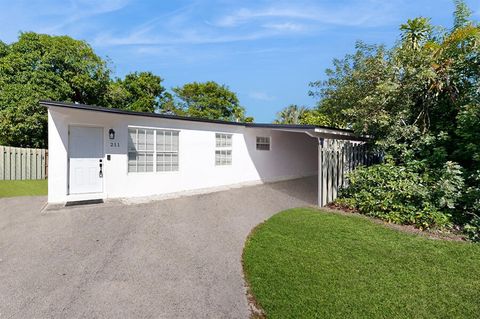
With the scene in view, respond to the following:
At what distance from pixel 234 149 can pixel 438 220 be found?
756 cm

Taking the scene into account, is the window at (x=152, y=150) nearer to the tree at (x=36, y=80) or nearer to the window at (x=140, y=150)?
→ the window at (x=140, y=150)

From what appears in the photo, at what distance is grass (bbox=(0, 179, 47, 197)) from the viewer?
389 inches

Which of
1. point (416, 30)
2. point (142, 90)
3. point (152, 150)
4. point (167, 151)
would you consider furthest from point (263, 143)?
point (142, 90)

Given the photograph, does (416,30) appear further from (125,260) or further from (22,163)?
(22,163)

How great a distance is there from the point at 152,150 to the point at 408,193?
7.61 metres

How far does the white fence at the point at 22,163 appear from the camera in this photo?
1229cm

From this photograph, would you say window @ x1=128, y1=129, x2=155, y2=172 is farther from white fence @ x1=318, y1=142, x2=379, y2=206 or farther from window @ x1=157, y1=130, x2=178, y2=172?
white fence @ x1=318, y1=142, x2=379, y2=206

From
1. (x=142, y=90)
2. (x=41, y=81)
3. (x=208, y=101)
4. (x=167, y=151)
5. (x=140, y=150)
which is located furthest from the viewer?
(x=208, y=101)

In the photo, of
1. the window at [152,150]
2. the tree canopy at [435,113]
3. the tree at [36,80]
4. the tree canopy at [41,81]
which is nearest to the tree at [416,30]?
the tree canopy at [435,113]

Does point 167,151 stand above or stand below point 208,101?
below

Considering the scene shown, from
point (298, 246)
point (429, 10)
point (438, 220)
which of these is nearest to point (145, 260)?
point (298, 246)

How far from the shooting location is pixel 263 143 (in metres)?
13.0

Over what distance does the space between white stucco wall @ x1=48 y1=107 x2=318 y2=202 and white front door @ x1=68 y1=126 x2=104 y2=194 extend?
0.18 meters

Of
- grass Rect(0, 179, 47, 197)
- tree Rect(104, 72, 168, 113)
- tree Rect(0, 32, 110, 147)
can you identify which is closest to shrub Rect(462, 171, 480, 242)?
grass Rect(0, 179, 47, 197)
